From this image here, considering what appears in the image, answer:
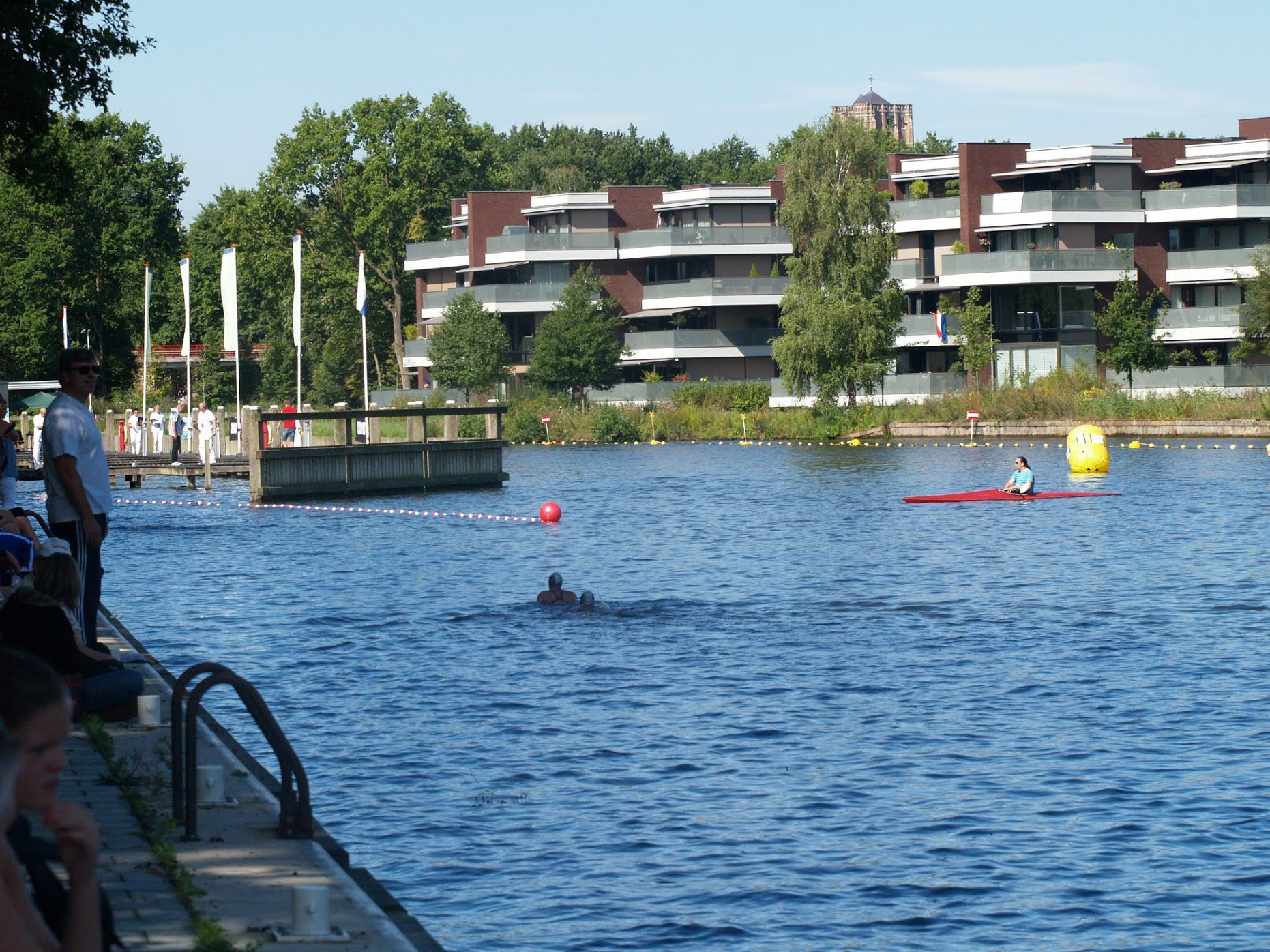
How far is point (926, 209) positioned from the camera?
9275 centimetres

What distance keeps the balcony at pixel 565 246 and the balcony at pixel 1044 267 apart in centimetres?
2542

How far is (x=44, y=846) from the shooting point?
5.48 metres

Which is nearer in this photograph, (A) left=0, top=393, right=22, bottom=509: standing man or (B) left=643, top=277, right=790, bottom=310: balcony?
(A) left=0, top=393, right=22, bottom=509: standing man

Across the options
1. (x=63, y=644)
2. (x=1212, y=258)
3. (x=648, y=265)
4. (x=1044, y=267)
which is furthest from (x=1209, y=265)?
(x=63, y=644)

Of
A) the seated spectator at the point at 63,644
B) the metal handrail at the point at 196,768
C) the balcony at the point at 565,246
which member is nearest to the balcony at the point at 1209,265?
the balcony at the point at 565,246

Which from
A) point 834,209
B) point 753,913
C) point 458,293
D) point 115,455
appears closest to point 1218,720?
point 753,913

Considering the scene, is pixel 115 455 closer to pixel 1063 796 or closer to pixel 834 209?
pixel 834 209

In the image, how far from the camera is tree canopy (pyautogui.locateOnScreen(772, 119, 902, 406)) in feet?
258

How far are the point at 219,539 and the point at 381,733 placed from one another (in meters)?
22.0

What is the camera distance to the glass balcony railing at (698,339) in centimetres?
9906

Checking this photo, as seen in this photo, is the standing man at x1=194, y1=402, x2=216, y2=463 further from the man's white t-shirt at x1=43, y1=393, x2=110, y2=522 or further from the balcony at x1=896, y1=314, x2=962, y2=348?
the balcony at x1=896, y1=314, x2=962, y2=348

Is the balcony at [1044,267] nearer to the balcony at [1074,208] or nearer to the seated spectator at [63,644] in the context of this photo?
the balcony at [1074,208]


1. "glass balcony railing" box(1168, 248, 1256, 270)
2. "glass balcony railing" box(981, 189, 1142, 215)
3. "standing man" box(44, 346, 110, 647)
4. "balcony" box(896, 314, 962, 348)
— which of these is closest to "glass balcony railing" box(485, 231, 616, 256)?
"balcony" box(896, 314, 962, 348)

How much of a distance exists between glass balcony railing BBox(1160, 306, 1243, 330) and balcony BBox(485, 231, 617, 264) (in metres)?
34.1
